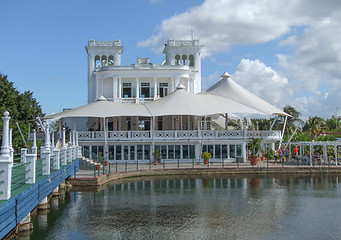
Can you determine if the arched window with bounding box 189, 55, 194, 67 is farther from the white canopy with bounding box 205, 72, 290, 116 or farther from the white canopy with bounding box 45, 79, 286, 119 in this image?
the white canopy with bounding box 45, 79, 286, 119

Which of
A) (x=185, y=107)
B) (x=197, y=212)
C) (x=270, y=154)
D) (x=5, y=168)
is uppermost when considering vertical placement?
(x=185, y=107)

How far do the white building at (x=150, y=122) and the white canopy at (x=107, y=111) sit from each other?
5.88 feet

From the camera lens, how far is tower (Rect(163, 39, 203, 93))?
51.0 metres

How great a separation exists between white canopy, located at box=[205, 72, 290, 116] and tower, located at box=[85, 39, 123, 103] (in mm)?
14521

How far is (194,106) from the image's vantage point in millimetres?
36750

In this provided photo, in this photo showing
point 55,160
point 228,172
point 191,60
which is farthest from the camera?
point 191,60

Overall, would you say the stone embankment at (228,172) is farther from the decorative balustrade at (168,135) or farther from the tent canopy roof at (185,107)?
the tent canopy roof at (185,107)

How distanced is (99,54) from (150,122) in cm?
1345

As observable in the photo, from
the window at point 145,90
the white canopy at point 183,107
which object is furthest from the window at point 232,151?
the window at point 145,90

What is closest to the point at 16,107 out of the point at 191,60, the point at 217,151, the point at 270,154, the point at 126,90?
the point at 126,90

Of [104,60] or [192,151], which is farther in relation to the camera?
[104,60]

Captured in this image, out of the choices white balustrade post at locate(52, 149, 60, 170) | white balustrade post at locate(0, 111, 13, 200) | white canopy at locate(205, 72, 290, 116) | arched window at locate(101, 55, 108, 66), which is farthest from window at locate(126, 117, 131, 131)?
white balustrade post at locate(0, 111, 13, 200)

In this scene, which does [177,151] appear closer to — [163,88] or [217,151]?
[217,151]

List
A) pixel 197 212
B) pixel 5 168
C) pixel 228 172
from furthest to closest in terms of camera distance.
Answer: pixel 228 172 < pixel 197 212 < pixel 5 168
